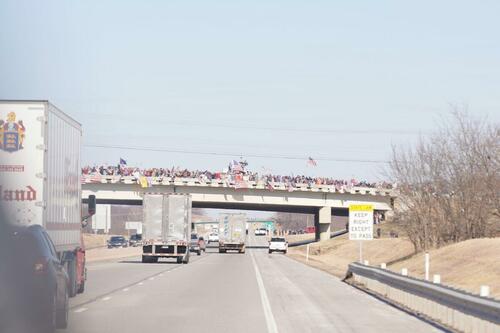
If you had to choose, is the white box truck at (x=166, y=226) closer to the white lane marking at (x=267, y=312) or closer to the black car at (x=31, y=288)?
the white lane marking at (x=267, y=312)

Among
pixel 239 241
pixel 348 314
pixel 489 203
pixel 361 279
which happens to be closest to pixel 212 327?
pixel 348 314

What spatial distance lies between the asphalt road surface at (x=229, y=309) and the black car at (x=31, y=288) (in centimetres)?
195

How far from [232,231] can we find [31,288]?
70234 mm

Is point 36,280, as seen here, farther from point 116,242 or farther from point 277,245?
point 116,242

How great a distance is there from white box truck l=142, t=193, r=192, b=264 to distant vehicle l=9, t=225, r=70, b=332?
1559 inches

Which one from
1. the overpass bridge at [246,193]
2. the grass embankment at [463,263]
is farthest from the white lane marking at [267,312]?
the overpass bridge at [246,193]

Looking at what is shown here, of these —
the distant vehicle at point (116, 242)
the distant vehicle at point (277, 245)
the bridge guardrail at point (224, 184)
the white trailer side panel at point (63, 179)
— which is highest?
the bridge guardrail at point (224, 184)

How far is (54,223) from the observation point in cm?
1958

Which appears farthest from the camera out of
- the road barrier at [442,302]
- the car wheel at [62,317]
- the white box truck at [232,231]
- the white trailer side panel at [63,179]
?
the white box truck at [232,231]

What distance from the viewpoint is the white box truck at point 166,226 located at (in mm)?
54000

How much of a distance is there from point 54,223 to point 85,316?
2361mm

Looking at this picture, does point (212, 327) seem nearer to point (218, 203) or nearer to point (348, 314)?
point (348, 314)

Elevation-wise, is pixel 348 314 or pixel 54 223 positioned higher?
pixel 54 223

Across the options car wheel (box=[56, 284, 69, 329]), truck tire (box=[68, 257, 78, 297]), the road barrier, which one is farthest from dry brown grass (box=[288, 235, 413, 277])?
car wheel (box=[56, 284, 69, 329])
